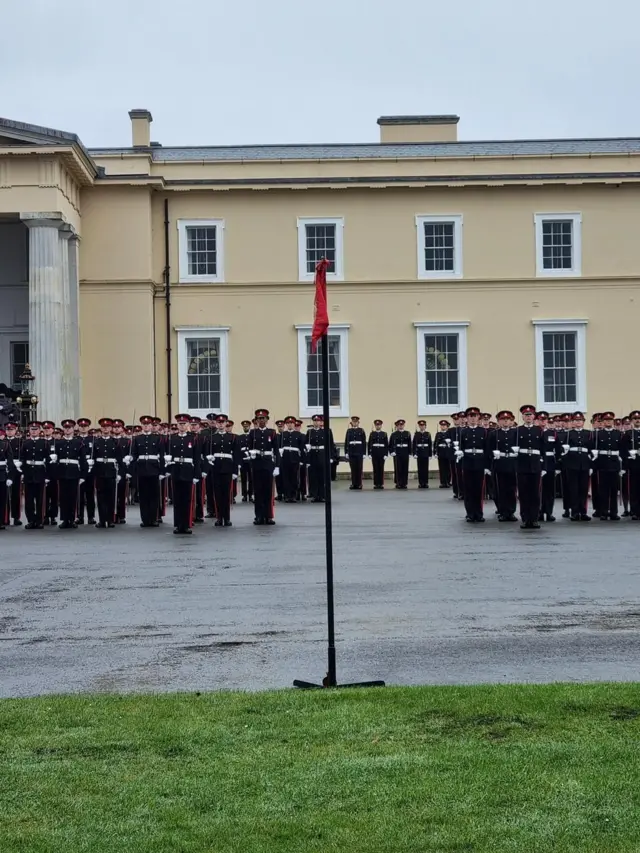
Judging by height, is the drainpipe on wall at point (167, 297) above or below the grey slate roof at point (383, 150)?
below

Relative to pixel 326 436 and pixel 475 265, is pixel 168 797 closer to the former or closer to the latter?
pixel 326 436

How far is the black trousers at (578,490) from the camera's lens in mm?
23359

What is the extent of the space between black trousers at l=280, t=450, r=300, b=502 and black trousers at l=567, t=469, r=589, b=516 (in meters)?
8.10

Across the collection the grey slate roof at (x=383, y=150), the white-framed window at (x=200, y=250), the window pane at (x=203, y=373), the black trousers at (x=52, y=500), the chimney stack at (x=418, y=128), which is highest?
the chimney stack at (x=418, y=128)

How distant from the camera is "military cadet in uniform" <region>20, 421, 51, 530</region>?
23.8m

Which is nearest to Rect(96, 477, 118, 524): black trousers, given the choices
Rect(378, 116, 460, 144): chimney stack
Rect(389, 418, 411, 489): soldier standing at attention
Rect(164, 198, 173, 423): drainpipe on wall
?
Rect(389, 418, 411, 489): soldier standing at attention

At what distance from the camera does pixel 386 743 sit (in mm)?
7488

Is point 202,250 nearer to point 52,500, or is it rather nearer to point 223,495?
point 52,500

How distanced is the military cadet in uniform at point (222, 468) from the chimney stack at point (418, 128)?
24244 millimetres

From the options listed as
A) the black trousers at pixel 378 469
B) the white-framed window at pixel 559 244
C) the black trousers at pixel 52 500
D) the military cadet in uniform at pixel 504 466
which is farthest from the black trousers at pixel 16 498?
the white-framed window at pixel 559 244

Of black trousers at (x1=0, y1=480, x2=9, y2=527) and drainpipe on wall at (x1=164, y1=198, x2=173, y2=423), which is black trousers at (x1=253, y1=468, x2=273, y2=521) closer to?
black trousers at (x1=0, y1=480, x2=9, y2=527)

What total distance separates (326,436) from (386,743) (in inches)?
94.4

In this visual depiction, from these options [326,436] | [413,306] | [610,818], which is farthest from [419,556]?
[413,306]

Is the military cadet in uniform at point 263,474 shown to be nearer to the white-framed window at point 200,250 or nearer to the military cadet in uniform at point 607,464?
the military cadet in uniform at point 607,464
